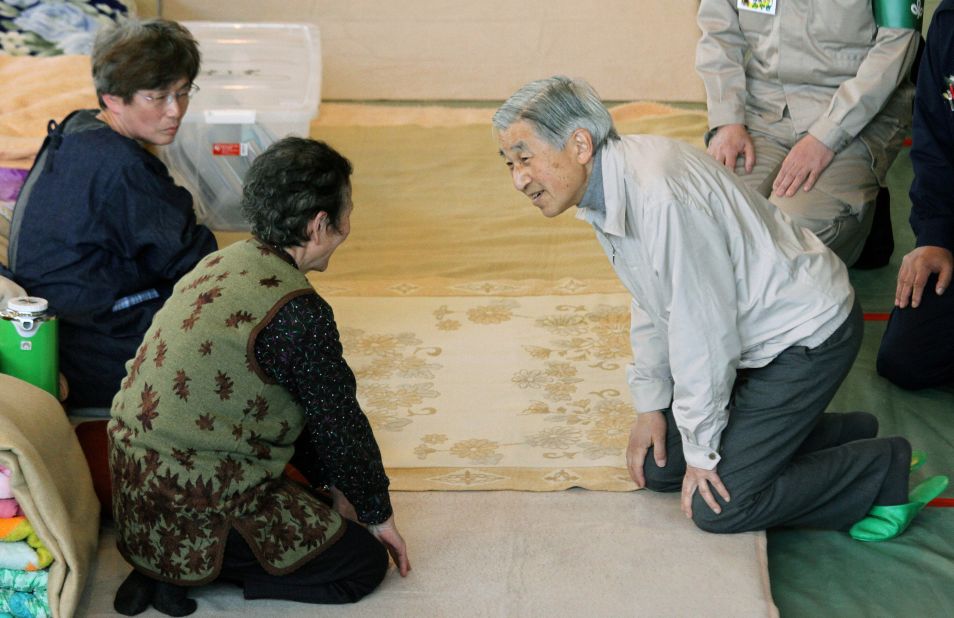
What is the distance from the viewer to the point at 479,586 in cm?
221

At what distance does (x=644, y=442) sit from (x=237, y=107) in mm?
2353

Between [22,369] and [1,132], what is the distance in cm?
168

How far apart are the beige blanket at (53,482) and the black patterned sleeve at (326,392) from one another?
0.45 metres

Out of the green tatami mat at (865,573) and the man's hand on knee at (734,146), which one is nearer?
the green tatami mat at (865,573)

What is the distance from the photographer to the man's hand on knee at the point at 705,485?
2293 millimetres

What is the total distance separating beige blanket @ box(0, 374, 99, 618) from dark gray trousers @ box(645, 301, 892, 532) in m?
1.19

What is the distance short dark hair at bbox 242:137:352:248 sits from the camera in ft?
6.64

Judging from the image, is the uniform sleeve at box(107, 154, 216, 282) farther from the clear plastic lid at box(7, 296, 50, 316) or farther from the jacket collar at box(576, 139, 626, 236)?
the jacket collar at box(576, 139, 626, 236)


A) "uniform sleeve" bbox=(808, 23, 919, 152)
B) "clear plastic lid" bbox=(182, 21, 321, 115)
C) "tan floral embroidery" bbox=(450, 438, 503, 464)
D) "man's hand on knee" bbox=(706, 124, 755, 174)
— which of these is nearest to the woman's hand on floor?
"tan floral embroidery" bbox=(450, 438, 503, 464)

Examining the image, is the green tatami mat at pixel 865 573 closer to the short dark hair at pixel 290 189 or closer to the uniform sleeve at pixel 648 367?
the uniform sleeve at pixel 648 367

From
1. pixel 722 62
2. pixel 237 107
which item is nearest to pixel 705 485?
pixel 722 62

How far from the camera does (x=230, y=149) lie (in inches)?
160

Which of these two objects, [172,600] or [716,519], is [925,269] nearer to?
[716,519]

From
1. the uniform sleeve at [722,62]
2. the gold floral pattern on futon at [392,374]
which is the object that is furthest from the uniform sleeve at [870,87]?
the gold floral pattern on futon at [392,374]
